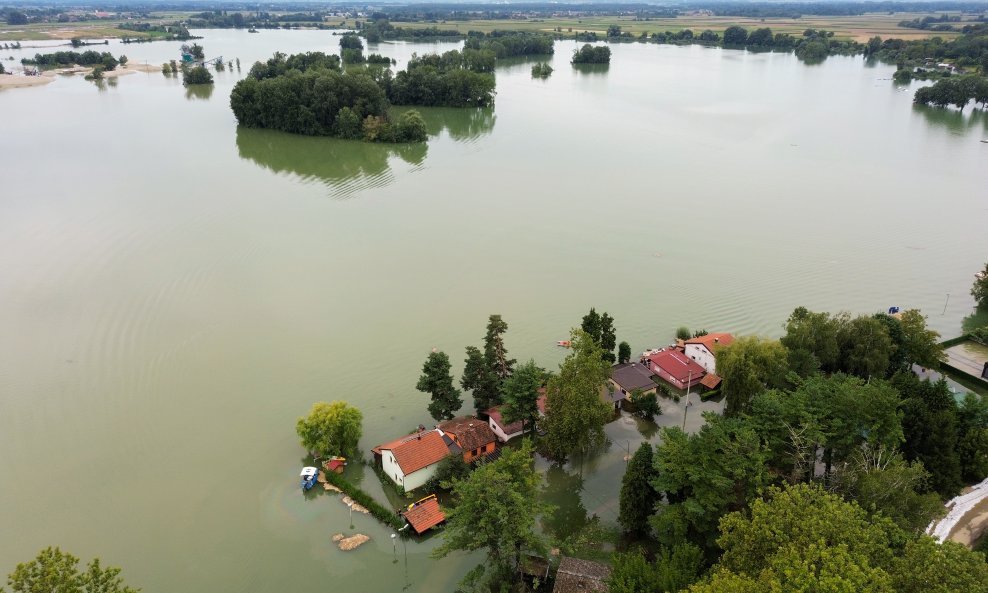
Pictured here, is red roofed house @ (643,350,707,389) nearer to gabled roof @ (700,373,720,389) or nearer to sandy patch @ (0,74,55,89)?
gabled roof @ (700,373,720,389)

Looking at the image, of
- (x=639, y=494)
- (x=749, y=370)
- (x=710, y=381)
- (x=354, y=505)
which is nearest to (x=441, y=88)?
(x=710, y=381)

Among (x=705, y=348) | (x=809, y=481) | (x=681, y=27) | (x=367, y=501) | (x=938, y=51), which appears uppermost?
(x=681, y=27)

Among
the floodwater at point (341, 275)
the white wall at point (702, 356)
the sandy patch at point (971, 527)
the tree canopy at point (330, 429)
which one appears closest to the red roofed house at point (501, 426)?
the floodwater at point (341, 275)

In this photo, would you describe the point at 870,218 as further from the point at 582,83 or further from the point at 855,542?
the point at 582,83

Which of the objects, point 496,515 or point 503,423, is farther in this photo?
point 503,423

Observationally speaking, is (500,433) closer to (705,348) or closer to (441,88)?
(705,348)

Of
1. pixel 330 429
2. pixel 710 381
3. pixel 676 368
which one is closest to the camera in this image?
pixel 330 429
